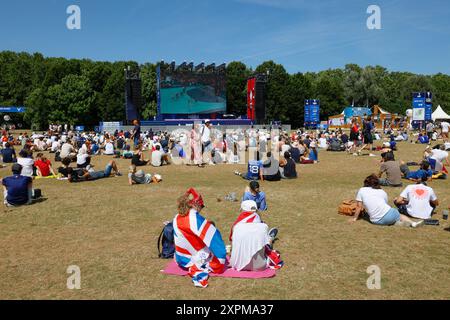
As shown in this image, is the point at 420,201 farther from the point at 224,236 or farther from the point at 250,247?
the point at 250,247

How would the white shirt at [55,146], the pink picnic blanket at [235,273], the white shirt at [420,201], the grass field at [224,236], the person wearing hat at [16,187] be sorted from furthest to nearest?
the white shirt at [55,146]
the person wearing hat at [16,187]
the white shirt at [420,201]
the pink picnic blanket at [235,273]
the grass field at [224,236]

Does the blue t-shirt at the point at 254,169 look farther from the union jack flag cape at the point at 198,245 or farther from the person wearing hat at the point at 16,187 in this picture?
the union jack flag cape at the point at 198,245

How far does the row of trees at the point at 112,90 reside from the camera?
5762 cm

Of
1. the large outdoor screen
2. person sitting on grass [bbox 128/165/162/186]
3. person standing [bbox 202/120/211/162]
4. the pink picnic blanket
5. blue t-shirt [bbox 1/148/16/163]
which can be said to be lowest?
the pink picnic blanket

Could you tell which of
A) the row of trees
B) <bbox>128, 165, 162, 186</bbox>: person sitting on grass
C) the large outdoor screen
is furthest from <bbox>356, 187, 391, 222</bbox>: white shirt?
the row of trees

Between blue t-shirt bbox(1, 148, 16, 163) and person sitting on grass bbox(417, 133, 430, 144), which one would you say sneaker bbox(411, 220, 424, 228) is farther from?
person sitting on grass bbox(417, 133, 430, 144)

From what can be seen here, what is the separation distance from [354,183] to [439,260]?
668 cm

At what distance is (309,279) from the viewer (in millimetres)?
5383

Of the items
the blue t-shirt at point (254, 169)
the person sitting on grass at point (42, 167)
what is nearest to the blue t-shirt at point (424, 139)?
the blue t-shirt at point (254, 169)

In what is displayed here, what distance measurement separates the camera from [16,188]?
31.9 feet

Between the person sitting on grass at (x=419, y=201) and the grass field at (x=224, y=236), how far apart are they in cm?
43

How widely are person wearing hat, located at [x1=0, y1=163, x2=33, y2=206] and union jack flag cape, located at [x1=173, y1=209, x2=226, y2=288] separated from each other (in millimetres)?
5983

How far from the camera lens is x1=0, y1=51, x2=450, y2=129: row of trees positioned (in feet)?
189

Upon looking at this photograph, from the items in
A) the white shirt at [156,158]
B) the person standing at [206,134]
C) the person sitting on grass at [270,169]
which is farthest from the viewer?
the white shirt at [156,158]
